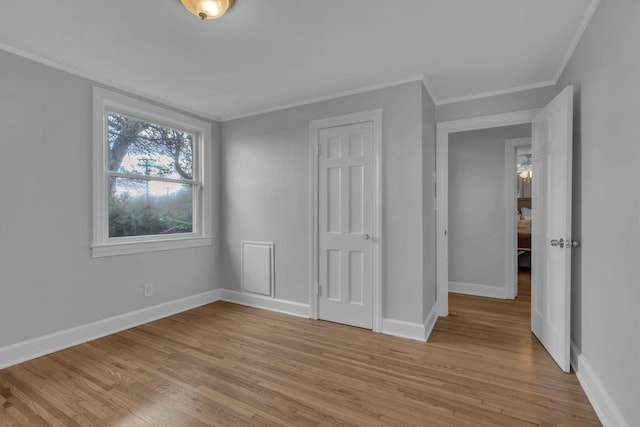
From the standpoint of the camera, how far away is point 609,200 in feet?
5.72

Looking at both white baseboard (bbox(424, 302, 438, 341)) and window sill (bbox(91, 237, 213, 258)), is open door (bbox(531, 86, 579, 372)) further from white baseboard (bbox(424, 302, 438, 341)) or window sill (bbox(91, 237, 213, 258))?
window sill (bbox(91, 237, 213, 258))

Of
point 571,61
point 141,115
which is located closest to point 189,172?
Answer: point 141,115

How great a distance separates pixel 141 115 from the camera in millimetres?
3383

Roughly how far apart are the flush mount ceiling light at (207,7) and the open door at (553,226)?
2338 mm

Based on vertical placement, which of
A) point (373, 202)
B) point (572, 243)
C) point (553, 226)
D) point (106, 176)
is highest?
point (106, 176)

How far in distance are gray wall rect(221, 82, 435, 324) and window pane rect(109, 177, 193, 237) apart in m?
0.52

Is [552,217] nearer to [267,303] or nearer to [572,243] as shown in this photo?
[572,243]

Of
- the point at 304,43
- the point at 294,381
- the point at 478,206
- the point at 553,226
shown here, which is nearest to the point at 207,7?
the point at 304,43

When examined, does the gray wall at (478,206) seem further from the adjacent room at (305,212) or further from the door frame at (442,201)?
the door frame at (442,201)

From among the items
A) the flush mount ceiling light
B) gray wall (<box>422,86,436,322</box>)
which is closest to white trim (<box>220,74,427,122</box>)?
gray wall (<box>422,86,436,322</box>)

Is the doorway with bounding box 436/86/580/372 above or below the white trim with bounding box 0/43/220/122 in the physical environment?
below

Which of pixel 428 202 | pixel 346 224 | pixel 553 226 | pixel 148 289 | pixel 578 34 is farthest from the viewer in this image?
pixel 148 289

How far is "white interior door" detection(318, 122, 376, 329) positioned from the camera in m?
3.15

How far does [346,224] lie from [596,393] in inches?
85.5
